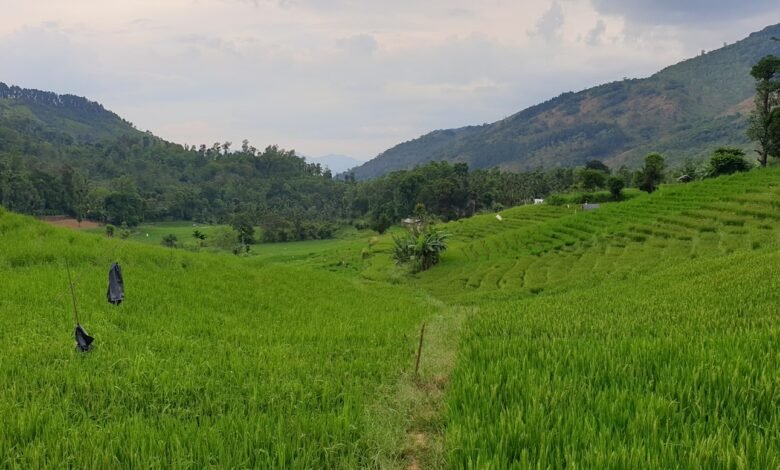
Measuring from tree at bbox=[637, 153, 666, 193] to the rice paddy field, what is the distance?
42.8 meters

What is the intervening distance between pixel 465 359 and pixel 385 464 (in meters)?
2.11

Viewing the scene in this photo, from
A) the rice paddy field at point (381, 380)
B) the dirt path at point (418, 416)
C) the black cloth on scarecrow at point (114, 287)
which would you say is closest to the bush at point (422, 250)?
the rice paddy field at point (381, 380)

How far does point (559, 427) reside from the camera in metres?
3.09

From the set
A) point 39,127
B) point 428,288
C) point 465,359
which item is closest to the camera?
point 465,359

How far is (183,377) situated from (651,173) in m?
54.8

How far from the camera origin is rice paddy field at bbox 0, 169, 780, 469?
3.00 meters

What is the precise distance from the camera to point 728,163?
1497 inches

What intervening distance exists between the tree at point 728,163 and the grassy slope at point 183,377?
39.0 metres

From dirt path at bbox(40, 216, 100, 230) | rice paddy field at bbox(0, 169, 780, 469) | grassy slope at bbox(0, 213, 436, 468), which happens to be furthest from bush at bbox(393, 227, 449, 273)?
dirt path at bbox(40, 216, 100, 230)

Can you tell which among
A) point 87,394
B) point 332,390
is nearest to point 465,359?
point 332,390

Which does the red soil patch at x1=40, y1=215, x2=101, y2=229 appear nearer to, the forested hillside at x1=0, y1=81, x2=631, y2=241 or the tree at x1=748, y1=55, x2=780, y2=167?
the forested hillside at x1=0, y1=81, x2=631, y2=241

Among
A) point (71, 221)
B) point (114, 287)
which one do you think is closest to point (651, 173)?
point (114, 287)

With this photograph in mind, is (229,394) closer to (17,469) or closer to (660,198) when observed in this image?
(17,469)

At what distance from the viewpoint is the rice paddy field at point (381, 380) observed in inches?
118
